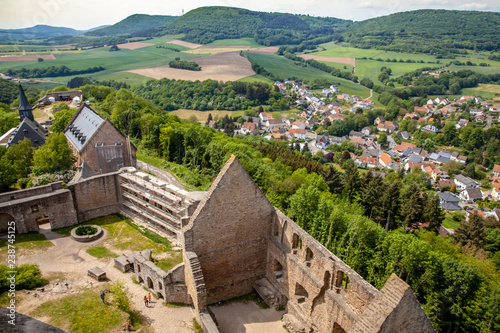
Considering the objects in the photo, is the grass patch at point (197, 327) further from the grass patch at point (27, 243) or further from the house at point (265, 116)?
the house at point (265, 116)

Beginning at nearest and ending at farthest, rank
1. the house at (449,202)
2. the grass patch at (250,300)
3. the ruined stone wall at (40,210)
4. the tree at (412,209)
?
the grass patch at (250,300)
the ruined stone wall at (40,210)
the tree at (412,209)
the house at (449,202)

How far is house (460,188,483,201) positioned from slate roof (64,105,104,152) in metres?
79.7

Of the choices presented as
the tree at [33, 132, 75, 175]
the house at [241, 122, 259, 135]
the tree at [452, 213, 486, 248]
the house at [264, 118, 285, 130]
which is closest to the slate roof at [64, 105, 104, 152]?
the tree at [33, 132, 75, 175]

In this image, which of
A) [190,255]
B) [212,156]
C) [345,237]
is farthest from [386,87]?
[190,255]

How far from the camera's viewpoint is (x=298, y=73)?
604ft

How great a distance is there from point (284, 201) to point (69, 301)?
22.0 metres

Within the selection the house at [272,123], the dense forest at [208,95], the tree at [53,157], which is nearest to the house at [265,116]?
the house at [272,123]

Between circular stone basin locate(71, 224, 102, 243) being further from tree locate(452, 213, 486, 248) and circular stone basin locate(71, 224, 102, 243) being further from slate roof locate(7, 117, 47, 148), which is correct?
tree locate(452, 213, 486, 248)

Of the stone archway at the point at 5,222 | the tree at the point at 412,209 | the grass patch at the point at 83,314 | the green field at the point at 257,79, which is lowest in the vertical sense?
the tree at the point at 412,209

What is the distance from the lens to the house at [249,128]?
11356cm

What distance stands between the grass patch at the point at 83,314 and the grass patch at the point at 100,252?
6.18 metres

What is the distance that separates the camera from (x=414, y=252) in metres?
23.8

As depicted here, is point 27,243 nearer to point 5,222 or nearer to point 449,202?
point 5,222

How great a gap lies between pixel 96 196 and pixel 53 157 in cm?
836
